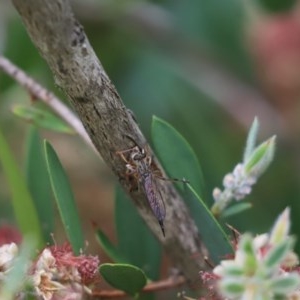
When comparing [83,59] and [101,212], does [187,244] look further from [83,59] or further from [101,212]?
[101,212]

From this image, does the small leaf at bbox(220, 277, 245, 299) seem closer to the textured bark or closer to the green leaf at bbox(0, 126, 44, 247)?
the textured bark

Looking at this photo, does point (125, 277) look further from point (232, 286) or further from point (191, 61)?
point (191, 61)

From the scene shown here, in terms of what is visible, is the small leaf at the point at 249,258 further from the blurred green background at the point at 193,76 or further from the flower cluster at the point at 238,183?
the blurred green background at the point at 193,76

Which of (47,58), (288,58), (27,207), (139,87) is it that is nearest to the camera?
(47,58)

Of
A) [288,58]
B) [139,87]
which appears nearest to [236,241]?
[288,58]

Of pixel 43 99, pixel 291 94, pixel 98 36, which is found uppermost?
pixel 98 36

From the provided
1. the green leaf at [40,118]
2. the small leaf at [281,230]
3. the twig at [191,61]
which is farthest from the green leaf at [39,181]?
the twig at [191,61]

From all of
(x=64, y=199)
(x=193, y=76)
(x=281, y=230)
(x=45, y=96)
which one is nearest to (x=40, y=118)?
(x=45, y=96)

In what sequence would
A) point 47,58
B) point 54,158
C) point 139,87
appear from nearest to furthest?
point 47,58, point 54,158, point 139,87

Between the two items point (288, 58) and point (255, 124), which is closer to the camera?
point (255, 124)
